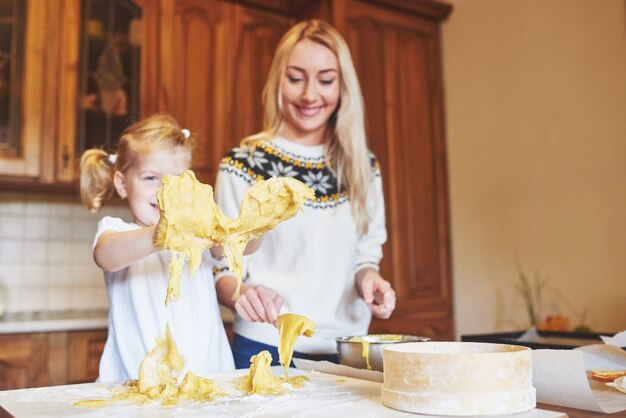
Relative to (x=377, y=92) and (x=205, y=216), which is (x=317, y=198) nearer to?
(x=205, y=216)

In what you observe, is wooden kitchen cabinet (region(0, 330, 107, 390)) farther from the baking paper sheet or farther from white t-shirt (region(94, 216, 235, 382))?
the baking paper sheet

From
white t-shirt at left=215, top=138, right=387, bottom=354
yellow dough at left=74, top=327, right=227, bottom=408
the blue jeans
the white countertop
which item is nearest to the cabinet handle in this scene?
the white countertop

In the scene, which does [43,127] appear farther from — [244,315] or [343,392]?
[343,392]

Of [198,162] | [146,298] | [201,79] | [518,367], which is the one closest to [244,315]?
[146,298]

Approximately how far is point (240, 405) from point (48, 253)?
6.56 ft

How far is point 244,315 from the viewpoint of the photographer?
38.2 inches

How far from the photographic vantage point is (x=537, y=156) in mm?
2119

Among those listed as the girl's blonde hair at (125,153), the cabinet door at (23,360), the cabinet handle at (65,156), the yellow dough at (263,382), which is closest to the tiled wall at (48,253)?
the cabinet handle at (65,156)

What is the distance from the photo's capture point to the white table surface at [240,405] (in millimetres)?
635

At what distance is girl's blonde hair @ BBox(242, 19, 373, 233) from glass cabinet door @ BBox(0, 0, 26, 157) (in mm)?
1212

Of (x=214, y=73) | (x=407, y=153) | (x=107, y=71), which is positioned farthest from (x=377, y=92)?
(x=107, y=71)

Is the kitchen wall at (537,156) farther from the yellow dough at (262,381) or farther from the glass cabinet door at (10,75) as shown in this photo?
the glass cabinet door at (10,75)

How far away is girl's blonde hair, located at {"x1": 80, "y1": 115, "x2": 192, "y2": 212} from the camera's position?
1.12 metres

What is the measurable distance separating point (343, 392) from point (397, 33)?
2.04 m
